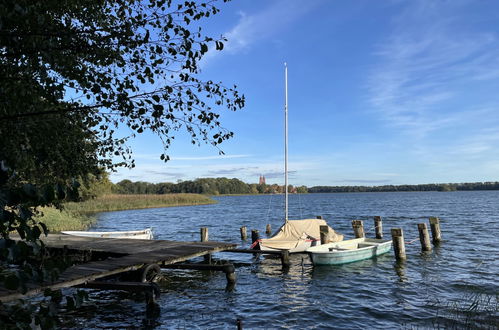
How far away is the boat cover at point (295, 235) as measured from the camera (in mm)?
20306

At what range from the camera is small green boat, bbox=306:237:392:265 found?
17.8 meters

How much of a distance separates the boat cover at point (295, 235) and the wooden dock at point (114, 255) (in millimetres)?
4231

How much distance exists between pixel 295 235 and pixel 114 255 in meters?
10.7

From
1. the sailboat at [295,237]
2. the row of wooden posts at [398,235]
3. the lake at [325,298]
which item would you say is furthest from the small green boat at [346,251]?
the sailboat at [295,237]

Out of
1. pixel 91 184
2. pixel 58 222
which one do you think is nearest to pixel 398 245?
pixel 91 184

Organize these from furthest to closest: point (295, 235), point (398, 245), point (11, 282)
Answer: point (295, 235) → point (398, 245) → point (11, 282)

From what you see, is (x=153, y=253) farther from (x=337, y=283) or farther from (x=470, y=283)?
(x=470, y=283)

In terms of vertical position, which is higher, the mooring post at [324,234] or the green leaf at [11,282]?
the green leaf at [11,282]

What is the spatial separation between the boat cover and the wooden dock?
4.23 meters

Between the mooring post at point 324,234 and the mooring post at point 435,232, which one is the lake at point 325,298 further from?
the mooring post at point 435,232

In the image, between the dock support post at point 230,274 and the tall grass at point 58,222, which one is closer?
the dock support post at point 230,274

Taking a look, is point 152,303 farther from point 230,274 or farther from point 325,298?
point 325,298

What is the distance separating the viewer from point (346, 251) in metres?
18.2

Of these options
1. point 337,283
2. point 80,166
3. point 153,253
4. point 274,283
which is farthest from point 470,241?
point 80,166
